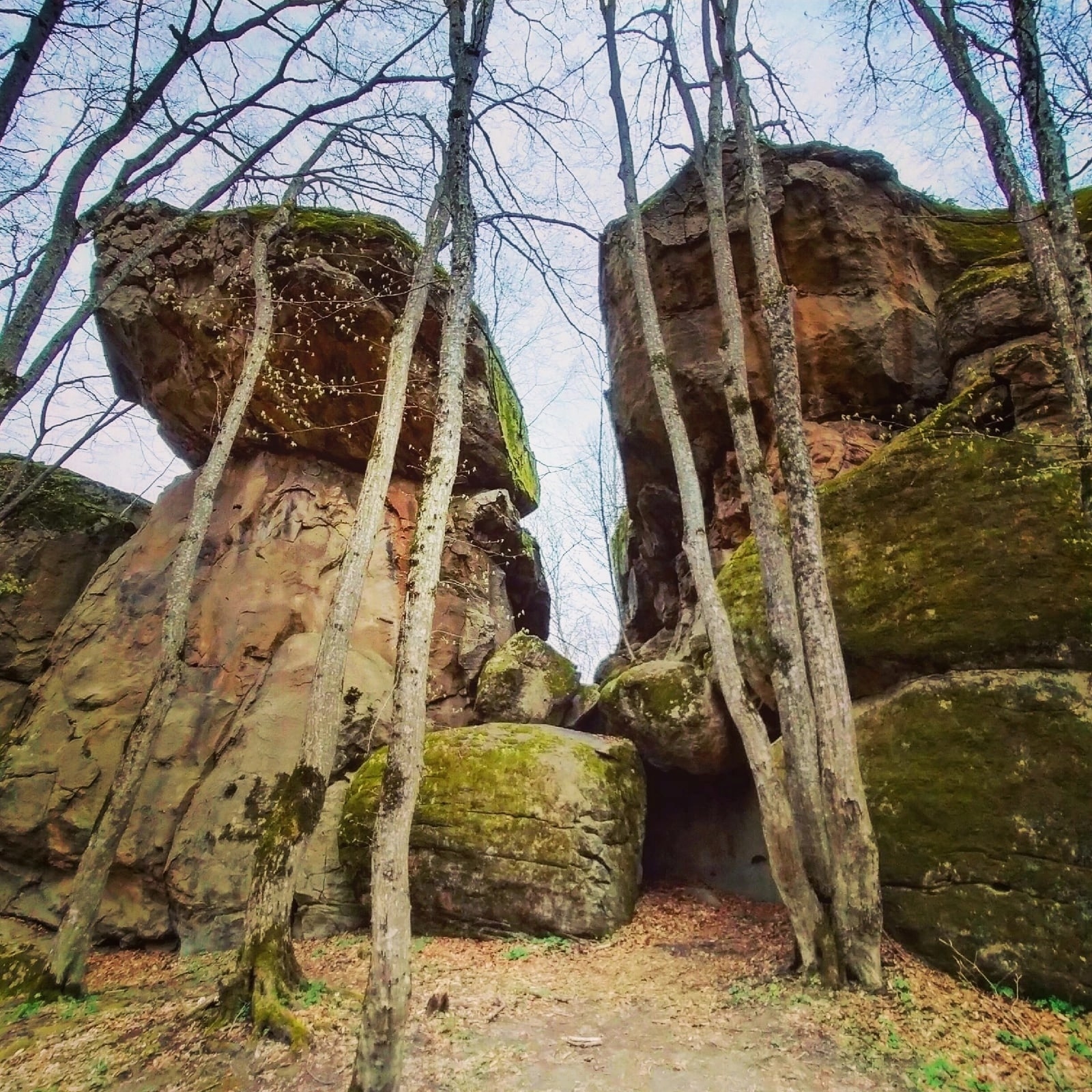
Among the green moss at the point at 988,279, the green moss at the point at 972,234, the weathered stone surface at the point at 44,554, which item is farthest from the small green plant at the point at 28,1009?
the green moss at the point at 972,234

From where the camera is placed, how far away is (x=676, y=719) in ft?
29.2

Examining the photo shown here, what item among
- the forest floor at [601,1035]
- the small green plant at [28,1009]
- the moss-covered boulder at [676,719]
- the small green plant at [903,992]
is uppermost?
the moss-covered boulder at [676,719]

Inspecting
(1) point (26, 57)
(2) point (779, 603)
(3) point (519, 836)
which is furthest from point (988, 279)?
(1) point (26, 57)

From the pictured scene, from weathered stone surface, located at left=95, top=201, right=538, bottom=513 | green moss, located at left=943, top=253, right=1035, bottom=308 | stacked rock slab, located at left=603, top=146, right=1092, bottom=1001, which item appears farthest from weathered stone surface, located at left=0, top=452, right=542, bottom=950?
green moss, located at left=943, top=253, right=1035, bottom=308

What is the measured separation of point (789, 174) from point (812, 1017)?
12.5 metres

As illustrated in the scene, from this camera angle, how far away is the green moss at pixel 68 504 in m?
14.0

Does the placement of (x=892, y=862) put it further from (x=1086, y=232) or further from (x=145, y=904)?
(x=145, y=904)

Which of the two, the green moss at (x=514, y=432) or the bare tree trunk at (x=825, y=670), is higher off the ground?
the green moss at (x=514, y=432)

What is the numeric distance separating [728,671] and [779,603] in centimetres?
98

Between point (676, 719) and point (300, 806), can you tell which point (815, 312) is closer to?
point (676, 719)

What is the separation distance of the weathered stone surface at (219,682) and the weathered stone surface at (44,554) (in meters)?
0.93

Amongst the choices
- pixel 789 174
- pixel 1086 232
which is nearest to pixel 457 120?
pixel 789 174

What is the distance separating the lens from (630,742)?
31.4 ft

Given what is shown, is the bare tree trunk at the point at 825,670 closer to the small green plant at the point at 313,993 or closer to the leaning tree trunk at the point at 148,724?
the small green plant at the point at 313,993
